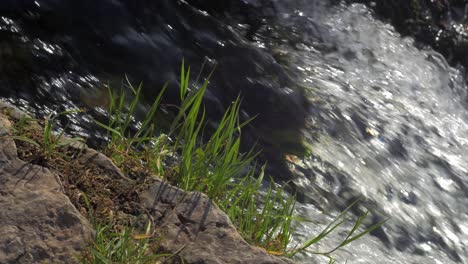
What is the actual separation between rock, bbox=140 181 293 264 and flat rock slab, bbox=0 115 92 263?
0.31 meters

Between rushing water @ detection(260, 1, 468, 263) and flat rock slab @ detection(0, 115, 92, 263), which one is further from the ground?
flat rock slab @ detection(0, 115, 92, 263)

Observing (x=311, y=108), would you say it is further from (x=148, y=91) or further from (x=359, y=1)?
(x=359, y=1)

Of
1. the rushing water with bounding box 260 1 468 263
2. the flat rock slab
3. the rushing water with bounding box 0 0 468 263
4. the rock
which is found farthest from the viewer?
the rushing water with bounding box 260 1 468 263

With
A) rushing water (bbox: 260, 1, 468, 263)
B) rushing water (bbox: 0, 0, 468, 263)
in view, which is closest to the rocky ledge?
rushing water (bbox: 0, 0, 468, 263)

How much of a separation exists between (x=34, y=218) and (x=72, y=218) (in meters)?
0.12

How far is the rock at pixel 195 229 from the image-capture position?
275 centimetres

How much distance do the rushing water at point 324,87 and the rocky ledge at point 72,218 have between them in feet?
3.86

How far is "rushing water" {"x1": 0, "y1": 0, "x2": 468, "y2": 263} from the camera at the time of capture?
453cm

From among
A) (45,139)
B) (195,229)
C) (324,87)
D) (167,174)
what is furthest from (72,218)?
(324,87)

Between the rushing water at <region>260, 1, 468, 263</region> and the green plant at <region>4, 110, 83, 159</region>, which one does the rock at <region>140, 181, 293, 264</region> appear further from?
the rushing water at <region>260, 1, 468, 263</region>

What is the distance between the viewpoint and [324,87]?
6379 mm

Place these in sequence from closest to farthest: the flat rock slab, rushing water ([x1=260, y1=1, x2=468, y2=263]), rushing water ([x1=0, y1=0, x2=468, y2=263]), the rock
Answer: the flat rock slab, the rock, rushing water ([x1=0, y1=0, x2=468, y2=263]), rushing water ([x1=260, y1=1, x2=468, y2=263])

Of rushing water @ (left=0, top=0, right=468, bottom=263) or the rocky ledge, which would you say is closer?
the rocky ledge

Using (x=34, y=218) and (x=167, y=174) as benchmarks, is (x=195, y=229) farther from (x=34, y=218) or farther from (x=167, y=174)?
(x=34, y=218)
